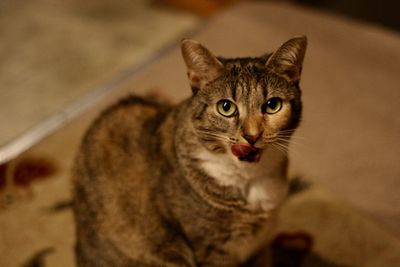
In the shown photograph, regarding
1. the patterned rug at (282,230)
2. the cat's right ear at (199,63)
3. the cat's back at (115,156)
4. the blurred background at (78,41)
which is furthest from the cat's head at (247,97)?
the blurred background at (78,41)

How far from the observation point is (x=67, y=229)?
161cm

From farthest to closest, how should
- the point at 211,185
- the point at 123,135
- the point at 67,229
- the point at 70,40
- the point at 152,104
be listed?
1. the point at 70,40
2. the point at 67,229
3. the point at 152,104
4. the point at 123,135
5. the point at 211,185

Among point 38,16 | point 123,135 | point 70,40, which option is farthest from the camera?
point 38,16

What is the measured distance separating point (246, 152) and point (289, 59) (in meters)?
0.22

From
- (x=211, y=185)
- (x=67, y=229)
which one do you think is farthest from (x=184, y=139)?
(x=67, y=229)

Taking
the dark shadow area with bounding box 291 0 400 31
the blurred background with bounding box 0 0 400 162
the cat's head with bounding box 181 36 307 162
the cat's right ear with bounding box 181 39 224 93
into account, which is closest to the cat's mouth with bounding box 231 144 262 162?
the cat's head with bounding box 181 36 307 162

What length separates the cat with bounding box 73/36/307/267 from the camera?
1.00 metres

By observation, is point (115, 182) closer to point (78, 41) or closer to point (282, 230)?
point (282, 230)

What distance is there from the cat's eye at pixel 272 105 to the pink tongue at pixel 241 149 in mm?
84

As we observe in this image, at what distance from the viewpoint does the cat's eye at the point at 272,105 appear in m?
0.99

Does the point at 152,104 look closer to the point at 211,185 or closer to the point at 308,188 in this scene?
the point at 211,185

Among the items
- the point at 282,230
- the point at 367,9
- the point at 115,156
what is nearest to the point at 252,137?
the point at 115,156

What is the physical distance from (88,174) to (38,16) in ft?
7.34

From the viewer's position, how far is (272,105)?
100 centimetres
